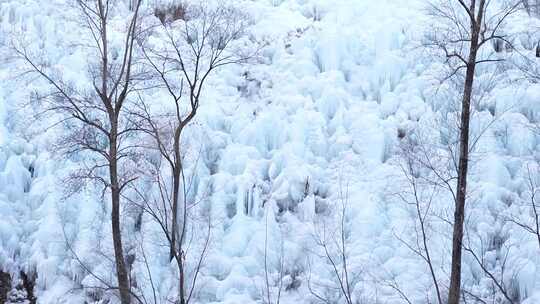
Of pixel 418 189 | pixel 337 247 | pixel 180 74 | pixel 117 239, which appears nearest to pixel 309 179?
pixel 337 247

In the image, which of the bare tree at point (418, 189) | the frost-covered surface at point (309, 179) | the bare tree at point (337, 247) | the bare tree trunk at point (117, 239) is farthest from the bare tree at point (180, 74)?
the bare tree at point (418, 189)

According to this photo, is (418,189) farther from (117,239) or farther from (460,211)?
(117,239)

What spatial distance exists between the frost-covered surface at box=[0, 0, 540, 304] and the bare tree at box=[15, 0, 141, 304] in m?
0.50

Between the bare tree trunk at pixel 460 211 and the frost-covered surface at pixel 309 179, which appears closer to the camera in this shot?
the bare tree trunk at pixel 460 211

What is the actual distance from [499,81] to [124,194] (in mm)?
7400

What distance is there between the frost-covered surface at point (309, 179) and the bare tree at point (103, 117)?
0.50 m

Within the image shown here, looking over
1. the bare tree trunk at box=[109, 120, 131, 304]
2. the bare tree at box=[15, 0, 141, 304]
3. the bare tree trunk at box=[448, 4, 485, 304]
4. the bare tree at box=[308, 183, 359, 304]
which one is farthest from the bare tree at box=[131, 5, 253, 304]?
the bare tree trunk at box=[448, 4, 485, 304]

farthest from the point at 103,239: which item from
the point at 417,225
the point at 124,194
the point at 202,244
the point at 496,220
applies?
the point at 496,220

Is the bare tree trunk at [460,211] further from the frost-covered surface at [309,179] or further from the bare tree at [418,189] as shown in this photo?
the bare tree at [418,189]

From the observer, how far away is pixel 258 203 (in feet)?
32.7

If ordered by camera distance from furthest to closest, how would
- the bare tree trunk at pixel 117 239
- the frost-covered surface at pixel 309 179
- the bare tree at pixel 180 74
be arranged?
1. the bare tree at pixel 180 74
2. the frost-covered surface at pixel 309 179
3. the bare tree trunk at pixel 117 239

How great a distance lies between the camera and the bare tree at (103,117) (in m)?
8.52

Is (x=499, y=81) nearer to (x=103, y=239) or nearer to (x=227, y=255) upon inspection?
(x=227, y=255)

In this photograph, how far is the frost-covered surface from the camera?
8789mm
